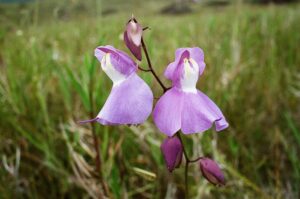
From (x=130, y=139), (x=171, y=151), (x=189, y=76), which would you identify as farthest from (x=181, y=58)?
(x=130, y=139)

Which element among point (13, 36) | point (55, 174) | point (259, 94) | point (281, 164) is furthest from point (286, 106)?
point (13, 36)

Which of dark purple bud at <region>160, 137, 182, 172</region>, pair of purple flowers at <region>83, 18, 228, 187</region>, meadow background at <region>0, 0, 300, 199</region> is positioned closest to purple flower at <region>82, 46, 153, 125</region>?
pair of purple flowers at <region>83, 18, 228, 187</region>

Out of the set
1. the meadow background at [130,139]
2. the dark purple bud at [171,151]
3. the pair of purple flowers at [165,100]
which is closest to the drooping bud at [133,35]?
the pair of purple flowers at [165,100]

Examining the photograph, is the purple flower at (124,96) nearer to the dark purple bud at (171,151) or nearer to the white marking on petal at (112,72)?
the white marking on petal at (112,72)

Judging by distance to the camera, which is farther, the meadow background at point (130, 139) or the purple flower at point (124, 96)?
the meadow background at point (130, 139)

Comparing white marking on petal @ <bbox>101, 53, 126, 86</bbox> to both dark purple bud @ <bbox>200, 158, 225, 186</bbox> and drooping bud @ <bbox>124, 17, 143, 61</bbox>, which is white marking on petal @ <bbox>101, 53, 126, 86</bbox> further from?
dark purple bud @ <bbox>200, 158, 225, 186</bbox>

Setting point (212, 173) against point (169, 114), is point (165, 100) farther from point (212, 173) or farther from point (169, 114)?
point (212, 173)

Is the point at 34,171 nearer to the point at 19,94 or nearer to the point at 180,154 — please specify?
the point at 19,94
